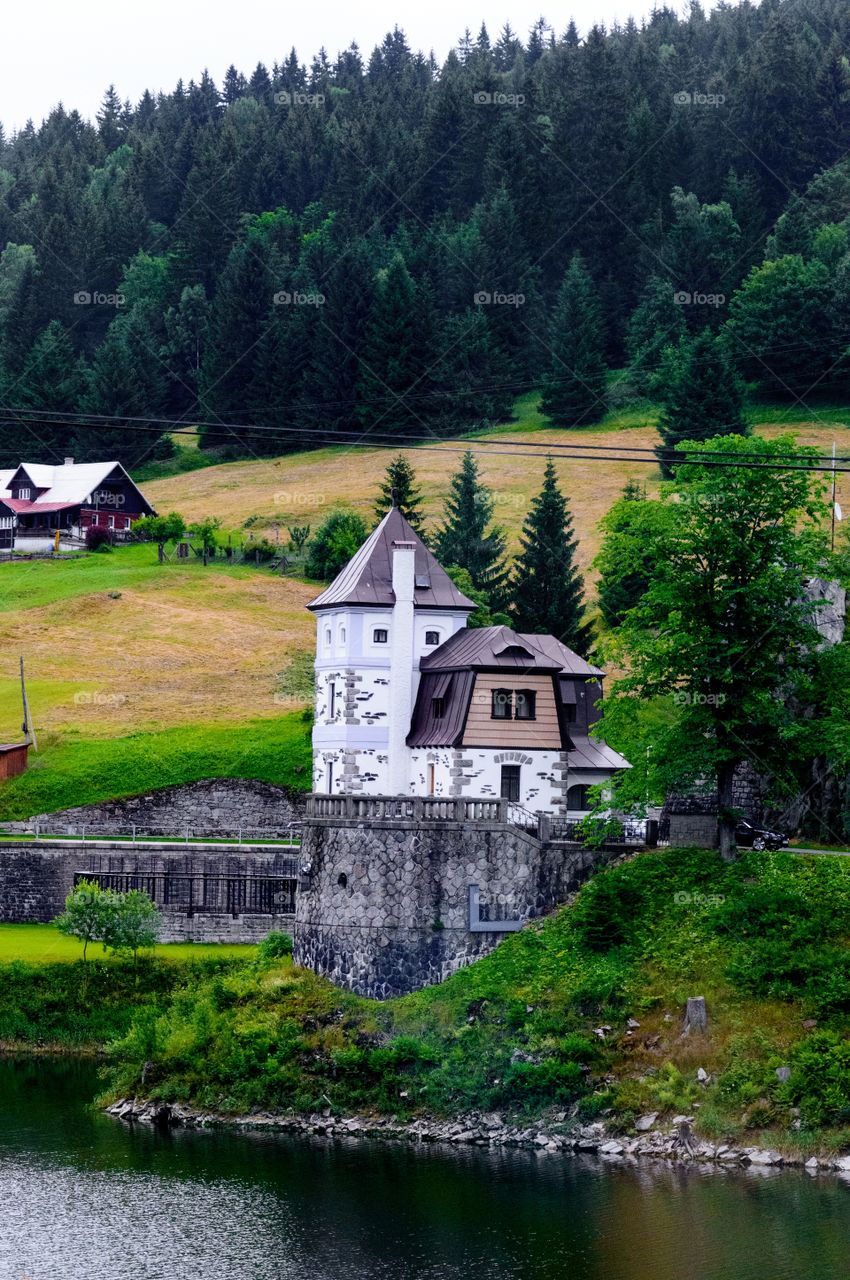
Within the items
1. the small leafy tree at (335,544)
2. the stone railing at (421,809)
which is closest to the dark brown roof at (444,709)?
the stone railing at (421,809)

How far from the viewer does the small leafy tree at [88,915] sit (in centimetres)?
5503

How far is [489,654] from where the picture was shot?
53.7m

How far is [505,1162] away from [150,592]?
216ft

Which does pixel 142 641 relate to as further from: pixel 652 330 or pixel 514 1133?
pixel 652 330

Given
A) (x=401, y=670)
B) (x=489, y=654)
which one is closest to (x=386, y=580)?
(x=401, y=670)

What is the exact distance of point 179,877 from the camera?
61.5 m

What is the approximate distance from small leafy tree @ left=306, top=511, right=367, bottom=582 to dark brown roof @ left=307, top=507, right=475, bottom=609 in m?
38.1

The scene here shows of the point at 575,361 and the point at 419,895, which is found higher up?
the point at 575,361

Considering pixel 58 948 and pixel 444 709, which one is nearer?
pixel 444 709

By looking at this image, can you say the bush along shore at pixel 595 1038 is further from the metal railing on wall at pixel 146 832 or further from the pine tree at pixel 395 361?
the pine tree at pixel 395 361

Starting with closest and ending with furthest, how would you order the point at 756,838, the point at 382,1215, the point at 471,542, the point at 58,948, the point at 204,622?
the point at 382,1215 < the point at 756,838 < the point at 58,948 < the point at 471,542 < the point at 204,622

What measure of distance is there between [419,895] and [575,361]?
297 ft

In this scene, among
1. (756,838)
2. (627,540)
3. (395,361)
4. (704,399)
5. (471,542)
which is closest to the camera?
(627,540)

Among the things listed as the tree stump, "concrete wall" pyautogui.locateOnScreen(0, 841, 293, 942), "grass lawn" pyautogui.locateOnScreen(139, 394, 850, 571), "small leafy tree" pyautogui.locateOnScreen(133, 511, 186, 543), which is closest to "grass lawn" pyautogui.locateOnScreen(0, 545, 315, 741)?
"small leafy tree" pyautogui.locateOnScreen(133, 511, 186, 543)
